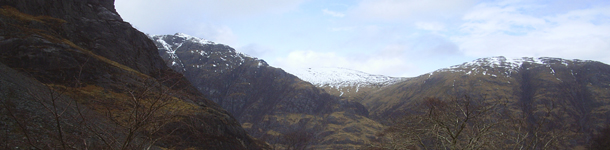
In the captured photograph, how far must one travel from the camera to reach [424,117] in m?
19.7

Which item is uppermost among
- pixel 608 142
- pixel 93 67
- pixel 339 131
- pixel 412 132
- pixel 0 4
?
pixel 0 4

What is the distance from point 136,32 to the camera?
306ft

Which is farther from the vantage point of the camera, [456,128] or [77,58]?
[77,58]

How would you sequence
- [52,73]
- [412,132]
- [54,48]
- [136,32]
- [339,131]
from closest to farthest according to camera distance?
[412,132]
[52,73]
[54,48]
[136,32]
[339,131]

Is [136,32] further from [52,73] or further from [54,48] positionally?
[52,73]

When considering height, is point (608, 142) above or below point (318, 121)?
above

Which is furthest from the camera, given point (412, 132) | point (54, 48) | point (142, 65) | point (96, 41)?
point (142, 65)

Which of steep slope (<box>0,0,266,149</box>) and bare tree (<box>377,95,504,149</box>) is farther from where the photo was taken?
steep slope (<box>0,0,266,149</box>)

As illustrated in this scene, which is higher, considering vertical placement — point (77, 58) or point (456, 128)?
point (77, 58)

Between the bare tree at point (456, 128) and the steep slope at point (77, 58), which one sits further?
the steep slope at point (77, 58)

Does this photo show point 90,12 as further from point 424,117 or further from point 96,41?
point 424,117

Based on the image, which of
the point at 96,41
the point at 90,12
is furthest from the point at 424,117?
the point at 90,12

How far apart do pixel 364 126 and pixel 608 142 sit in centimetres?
13309

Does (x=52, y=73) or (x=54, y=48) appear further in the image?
(x=54, y=48)
